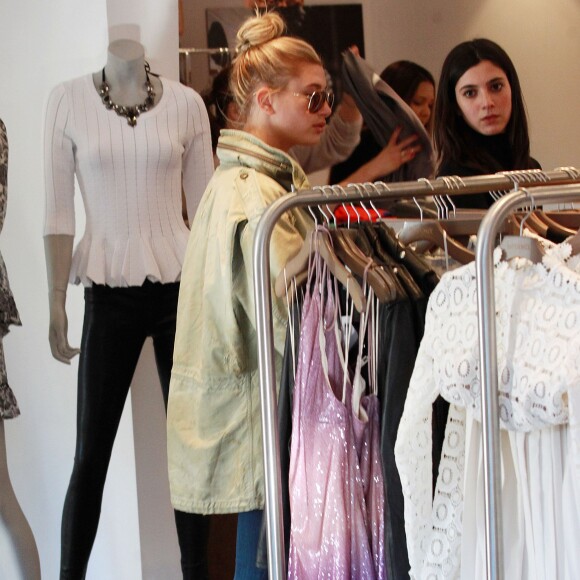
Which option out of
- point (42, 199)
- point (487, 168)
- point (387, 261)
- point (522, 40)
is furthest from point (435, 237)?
point (522, 40)

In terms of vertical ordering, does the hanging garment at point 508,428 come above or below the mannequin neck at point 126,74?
below

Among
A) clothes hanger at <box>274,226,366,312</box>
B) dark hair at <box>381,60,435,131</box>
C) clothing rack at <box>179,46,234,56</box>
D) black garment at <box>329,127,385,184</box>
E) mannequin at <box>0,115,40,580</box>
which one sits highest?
clothing rack at <box>179,46,234,56</box>

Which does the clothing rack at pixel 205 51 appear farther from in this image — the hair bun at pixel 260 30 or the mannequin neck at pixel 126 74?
the hair bun at pixel 260 30

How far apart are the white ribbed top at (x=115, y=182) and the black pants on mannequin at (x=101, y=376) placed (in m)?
0.06

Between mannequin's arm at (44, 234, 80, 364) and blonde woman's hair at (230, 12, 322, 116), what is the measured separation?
0.81m

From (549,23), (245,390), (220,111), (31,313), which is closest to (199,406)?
(245,390)

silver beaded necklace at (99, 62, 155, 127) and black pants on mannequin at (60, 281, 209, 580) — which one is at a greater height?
silver beaded necklace at (99, 62, 155, 127)

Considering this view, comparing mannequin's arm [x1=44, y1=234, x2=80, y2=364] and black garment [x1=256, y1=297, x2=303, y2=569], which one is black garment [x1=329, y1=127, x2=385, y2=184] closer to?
mannequin's arm [x1=44, y1=234, x2=80, y2=364]

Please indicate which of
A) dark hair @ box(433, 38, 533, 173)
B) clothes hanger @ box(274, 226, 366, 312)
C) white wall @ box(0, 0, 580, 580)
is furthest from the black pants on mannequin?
clothes hanger @ box(274, 226, 366, 312)

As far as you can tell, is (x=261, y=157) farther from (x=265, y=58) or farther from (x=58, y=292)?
(x=58, y=292)

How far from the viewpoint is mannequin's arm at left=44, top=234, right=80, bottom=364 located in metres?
2.90

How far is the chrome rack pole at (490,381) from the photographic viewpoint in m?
1.37

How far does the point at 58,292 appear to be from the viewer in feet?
9.54

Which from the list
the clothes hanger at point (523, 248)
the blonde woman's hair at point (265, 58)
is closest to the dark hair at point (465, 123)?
the blonde woman's hair at point (265, 58)
